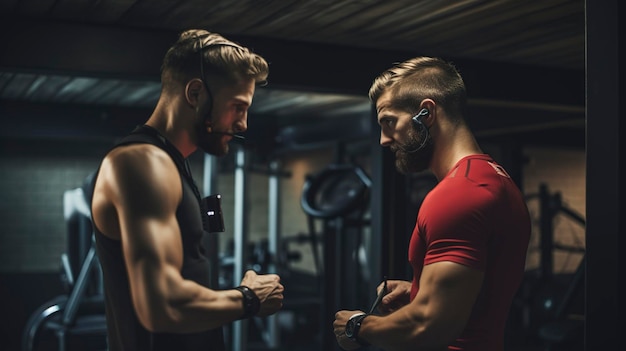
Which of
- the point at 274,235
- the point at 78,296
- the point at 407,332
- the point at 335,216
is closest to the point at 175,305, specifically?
the point at 407,332

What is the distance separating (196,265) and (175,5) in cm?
155

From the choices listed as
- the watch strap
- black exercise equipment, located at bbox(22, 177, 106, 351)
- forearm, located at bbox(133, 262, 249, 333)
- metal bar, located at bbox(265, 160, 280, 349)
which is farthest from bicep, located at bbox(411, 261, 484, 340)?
metal bar, located at bbox(265, 160, 280, 349)

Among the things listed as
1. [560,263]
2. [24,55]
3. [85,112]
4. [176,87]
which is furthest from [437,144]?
[560,263]

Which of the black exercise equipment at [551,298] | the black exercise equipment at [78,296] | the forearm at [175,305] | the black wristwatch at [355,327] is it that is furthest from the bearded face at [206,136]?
the black exercise equipment at [78,296]

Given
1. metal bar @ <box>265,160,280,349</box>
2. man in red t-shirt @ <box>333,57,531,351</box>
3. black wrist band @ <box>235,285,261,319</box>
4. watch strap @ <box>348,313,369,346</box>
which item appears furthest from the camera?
metal bar @ <box>265,160,280,349</box>

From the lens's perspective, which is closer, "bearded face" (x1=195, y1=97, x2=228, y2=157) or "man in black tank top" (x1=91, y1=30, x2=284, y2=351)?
"man in black tank top" (x1=91, y1=30, x2=284, y2=351)

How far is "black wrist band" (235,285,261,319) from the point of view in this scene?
1.94 meters

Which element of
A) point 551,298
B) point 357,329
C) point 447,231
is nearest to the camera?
point 447,231

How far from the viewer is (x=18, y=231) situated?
27.0 ft

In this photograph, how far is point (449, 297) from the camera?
5.92ft

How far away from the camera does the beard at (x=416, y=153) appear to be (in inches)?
83.8

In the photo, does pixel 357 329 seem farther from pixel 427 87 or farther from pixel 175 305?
pixel 427 87

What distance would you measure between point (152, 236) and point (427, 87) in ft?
2.97

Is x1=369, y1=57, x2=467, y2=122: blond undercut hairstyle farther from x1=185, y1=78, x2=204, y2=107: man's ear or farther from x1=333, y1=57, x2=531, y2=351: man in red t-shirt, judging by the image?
x1=185, y1=78, x2=204, y2=107: man's ear
